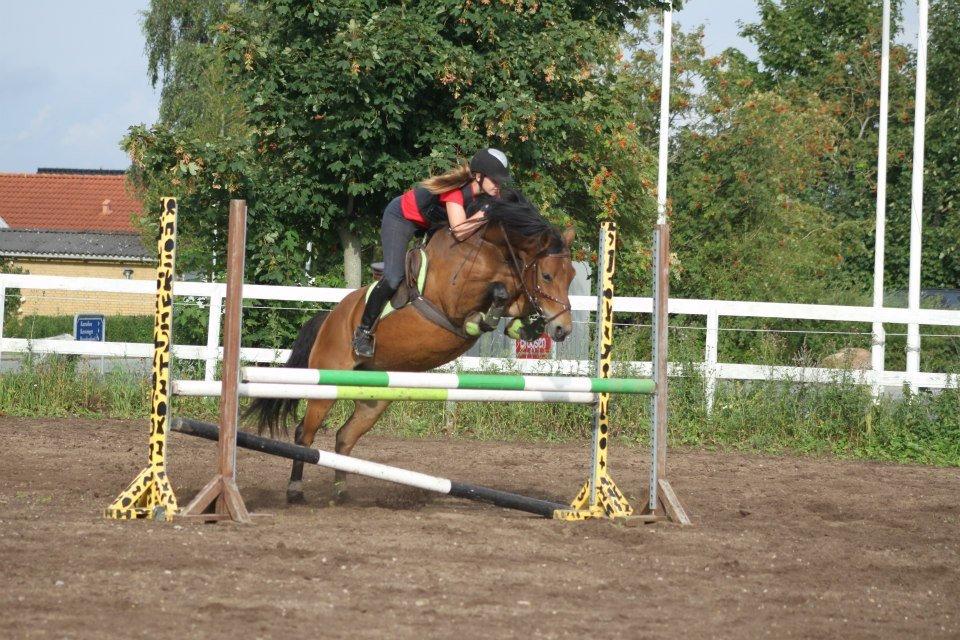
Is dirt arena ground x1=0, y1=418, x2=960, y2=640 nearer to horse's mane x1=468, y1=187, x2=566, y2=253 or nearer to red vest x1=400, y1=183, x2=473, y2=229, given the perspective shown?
horse's mane x1=468, y1=187, x2=566, y2=253

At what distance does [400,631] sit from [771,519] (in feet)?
11.8

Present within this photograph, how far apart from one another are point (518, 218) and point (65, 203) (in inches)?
1785

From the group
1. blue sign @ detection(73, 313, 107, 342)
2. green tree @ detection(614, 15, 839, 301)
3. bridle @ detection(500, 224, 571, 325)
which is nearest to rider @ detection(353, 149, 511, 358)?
bridle @ detection(500, 224, 571, 325)

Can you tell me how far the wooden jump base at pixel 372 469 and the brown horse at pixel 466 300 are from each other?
2.62 ft

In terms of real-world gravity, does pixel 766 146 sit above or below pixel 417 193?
above

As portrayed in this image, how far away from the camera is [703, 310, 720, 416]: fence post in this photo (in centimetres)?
1120

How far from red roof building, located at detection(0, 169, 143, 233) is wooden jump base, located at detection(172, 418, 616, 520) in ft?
134

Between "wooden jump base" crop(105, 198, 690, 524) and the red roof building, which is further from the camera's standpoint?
the red roof building

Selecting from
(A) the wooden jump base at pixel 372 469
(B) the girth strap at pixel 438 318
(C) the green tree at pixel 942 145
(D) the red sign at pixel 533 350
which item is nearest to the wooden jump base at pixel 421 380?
(A) the wooden jump base at pixel 372 469

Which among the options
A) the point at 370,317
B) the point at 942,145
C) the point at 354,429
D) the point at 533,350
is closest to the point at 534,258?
the point at 370,317

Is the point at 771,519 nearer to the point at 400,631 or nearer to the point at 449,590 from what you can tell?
the point at 449,590

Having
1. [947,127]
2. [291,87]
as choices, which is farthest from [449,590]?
[947,127]

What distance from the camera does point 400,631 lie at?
3705 mm

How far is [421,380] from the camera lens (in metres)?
5.75
